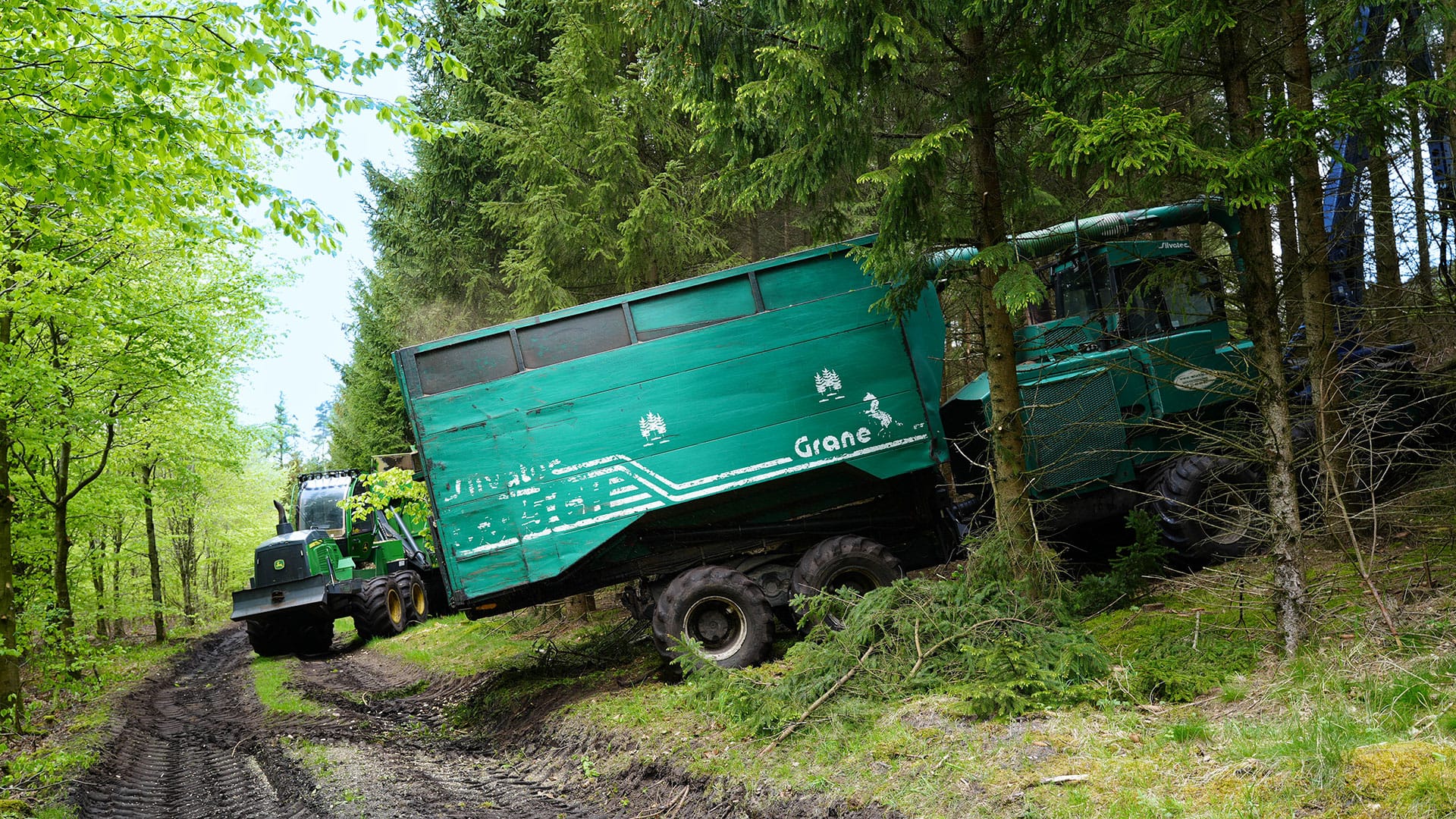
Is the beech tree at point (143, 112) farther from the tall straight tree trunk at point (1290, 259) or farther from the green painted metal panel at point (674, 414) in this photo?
the tall straight tree trunk at point (1290, 259)

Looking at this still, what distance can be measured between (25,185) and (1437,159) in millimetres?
9360

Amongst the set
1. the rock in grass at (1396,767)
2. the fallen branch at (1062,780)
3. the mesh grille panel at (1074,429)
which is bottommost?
the fallen branch at (1062,780)

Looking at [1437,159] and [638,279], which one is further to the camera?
[638,279]

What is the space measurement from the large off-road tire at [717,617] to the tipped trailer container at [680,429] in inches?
0.6

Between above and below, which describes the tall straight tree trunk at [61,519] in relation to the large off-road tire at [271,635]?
above

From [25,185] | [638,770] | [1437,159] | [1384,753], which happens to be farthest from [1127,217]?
[25,185]

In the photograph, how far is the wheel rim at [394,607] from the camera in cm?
1625

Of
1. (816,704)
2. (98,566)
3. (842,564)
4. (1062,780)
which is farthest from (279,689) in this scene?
(1062,780)

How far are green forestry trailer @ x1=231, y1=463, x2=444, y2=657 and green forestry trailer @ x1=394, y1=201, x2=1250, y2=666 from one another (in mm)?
8577

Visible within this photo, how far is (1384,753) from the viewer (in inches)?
143

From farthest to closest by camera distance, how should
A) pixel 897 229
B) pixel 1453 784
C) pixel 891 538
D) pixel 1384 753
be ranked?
pixel 891 538
pixel 897 229
pixel 1384 753
pixel 1453 784

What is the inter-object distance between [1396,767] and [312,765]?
24.2 feet

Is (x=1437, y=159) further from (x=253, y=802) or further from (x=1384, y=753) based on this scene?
(x=253, y=802)

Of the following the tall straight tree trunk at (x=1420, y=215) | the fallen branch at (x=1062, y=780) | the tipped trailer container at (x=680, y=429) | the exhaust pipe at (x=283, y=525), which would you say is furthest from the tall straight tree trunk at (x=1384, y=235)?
the exhaust pipe at (x=283, y=525)
